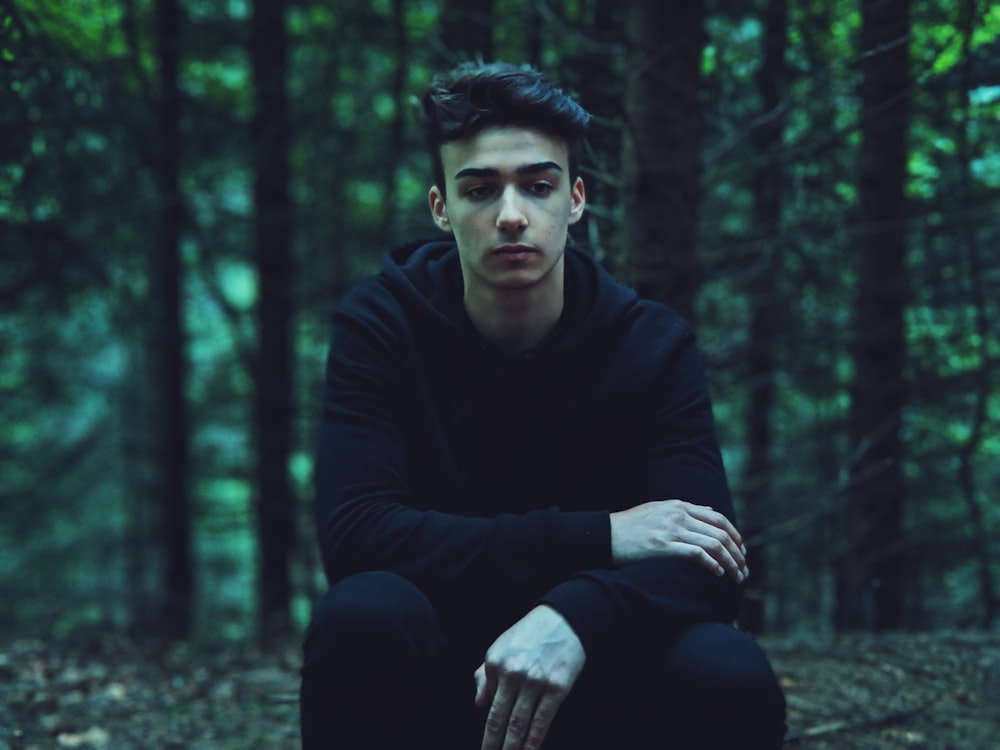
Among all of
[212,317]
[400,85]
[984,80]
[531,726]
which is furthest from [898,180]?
[212,317]

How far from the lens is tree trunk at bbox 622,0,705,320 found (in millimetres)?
4379

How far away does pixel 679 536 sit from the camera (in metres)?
2.58

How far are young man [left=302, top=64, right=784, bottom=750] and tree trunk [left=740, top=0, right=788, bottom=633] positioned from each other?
1516 millimetres

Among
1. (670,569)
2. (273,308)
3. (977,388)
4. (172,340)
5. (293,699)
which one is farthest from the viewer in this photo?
(172,340)

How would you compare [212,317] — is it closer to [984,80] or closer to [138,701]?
[138,701]

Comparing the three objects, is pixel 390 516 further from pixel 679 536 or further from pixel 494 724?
pixel 679 536

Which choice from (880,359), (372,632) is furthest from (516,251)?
(880,359)

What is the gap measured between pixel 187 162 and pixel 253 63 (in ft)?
3.98

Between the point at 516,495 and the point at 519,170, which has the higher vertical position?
the point at 519,170

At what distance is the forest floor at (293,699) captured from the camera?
368 centimetres

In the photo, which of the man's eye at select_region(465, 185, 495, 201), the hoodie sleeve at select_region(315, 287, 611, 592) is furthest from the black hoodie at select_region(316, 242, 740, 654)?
the man's eye at select_region(465, 185, 495, 201)

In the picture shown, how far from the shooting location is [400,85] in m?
9.41

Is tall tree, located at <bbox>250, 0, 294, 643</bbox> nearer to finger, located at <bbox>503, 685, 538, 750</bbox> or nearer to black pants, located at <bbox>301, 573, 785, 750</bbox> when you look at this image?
black pants, located at <bbox>301, 573, 785, 750</bbox>

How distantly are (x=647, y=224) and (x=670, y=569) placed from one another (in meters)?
2.28
